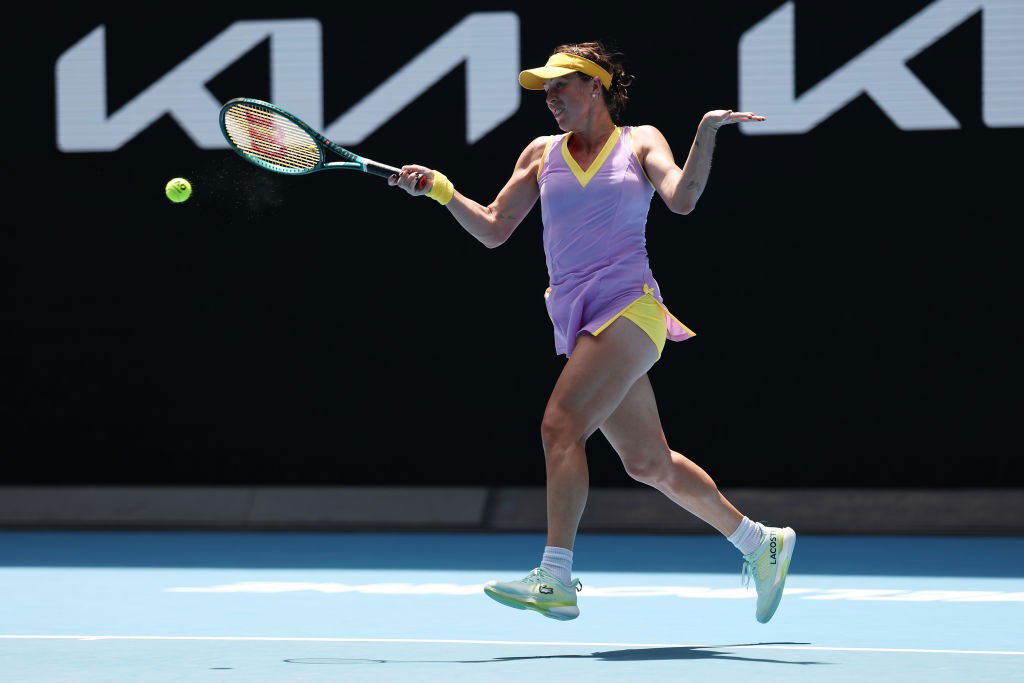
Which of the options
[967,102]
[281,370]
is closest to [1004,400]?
[967,102]

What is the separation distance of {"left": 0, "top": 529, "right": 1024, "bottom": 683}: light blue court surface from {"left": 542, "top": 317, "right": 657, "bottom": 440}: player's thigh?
670mm

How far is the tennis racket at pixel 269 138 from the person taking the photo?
5.98m

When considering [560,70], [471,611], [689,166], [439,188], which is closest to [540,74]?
[560,70]

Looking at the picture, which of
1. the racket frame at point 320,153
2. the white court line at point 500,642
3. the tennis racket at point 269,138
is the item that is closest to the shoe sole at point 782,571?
the white court line at point 500,642

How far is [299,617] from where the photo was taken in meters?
6.18

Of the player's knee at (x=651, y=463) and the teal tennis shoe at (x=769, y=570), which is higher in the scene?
the player's knee at (x=651, y=463)

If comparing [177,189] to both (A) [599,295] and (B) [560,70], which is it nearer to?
(B) [560,70]

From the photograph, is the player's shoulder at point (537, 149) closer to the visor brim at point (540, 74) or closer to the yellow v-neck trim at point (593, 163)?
the yellow v-neck trim at point (593, 163)

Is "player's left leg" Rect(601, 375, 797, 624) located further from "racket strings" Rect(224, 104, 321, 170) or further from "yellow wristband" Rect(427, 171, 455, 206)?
"racket strings" Rect(224, 104, 321, 170)

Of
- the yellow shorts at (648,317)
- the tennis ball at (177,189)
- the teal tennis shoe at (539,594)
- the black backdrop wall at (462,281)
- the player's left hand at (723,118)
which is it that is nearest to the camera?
the player's left hand at (723,118)

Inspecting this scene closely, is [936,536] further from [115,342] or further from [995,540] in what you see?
[115,342]

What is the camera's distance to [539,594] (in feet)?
16.9

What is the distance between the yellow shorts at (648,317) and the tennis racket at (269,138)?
1.07 metres

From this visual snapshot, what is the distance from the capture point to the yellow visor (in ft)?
18.0
